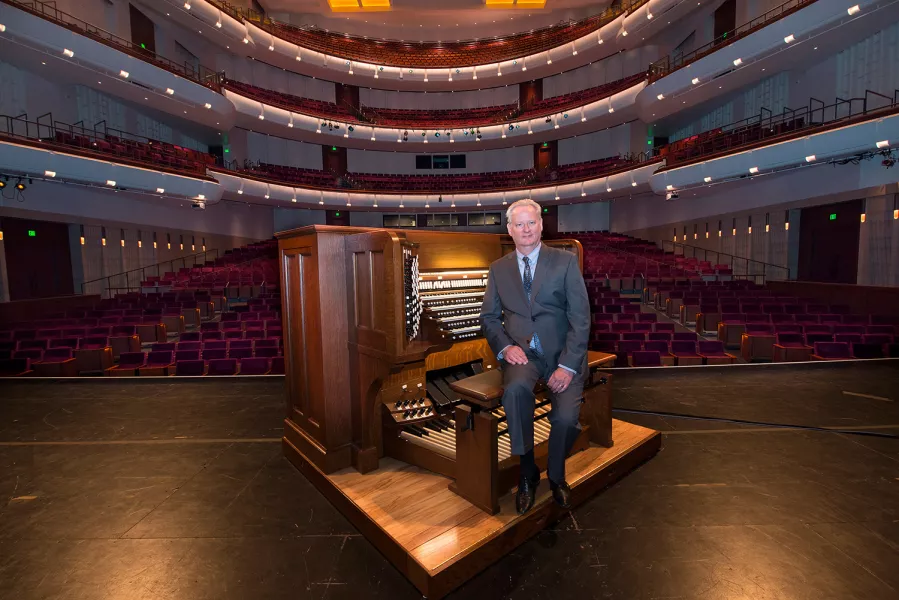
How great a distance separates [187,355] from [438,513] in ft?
17.1

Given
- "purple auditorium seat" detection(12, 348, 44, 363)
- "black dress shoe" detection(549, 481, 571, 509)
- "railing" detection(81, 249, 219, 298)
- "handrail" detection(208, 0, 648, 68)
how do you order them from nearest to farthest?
"black dress shoe" detection(549, 481, 571, 509), "purple auditorium seat" detection(12, 348, 44, 363), "railing" detection(81, 249, 219, 298), "handrail" detection(208, 0, 648, 68)

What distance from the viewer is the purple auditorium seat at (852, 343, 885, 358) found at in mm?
5945

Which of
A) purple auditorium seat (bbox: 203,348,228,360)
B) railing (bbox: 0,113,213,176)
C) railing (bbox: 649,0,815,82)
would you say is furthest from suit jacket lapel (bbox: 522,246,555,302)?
railing (bbox: 649,0,815,82)

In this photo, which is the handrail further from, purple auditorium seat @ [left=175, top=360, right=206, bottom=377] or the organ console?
the organ console

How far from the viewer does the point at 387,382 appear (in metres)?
2.79

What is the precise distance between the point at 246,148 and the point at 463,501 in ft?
68.9

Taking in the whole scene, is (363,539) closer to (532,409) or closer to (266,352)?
(532,409)

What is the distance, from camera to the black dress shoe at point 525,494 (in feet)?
6.93

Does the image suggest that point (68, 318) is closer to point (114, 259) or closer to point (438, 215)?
point (114, 259)

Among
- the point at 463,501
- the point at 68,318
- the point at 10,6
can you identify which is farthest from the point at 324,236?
the point at 10,6

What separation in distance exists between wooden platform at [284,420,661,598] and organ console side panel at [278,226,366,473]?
0.15m

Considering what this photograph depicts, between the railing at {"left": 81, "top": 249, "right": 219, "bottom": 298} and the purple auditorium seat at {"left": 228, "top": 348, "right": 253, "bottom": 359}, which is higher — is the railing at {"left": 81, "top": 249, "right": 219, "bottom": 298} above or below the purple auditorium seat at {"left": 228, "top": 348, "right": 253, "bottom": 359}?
above

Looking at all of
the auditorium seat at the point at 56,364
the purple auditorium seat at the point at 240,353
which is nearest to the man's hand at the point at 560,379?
the purple auditorium seat at the point at 240,353

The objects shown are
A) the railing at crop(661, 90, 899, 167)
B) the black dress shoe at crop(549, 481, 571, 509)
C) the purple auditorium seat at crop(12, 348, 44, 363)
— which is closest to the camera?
the black dress shoe at crop(549, 481, 571, 509)
